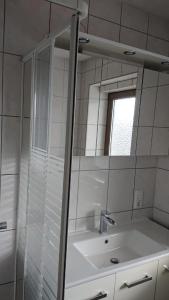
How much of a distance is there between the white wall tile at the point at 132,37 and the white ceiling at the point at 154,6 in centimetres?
14

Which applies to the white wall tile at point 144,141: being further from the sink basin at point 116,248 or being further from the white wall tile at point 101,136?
the sink basin at point 116,248

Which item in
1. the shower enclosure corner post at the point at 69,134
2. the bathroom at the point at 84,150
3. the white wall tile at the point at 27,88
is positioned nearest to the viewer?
the shower enclosure corner post at the point at 69,134

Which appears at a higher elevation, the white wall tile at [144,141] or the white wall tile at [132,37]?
the white wall tile at [132,37]

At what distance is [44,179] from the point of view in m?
0.91

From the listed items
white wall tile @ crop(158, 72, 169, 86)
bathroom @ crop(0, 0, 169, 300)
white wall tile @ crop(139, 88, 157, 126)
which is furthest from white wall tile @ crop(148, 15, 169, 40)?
white wall tile @ crop(139, 88, 157, 126)

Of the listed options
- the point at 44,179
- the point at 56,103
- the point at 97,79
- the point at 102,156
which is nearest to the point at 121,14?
the point at 97,79

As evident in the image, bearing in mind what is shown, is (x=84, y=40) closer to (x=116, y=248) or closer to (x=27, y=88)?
(x=27, y=88)

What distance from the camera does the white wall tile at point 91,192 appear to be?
154cm

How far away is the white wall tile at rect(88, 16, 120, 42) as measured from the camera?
1.39 m

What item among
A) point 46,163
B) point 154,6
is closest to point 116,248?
point 46,163

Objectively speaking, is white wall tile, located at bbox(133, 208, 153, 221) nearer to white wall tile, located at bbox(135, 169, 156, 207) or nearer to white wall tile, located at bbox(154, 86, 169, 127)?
white wall tile, located at bbox(135, 169, 156, 207)

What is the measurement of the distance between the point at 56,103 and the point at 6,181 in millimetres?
595

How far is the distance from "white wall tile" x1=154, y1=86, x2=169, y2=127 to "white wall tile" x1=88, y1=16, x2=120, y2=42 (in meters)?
0.48

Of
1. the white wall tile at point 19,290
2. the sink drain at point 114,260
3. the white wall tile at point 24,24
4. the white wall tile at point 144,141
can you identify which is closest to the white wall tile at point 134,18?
the white wall tile at point 24,24
